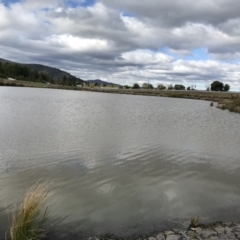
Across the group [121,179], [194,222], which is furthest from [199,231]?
[121,179]

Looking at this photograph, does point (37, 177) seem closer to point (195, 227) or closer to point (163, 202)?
point (163, 202)

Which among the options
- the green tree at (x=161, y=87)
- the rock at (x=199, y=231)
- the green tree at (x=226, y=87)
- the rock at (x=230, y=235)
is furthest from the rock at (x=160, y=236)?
the green tree at (x=161, y=87)

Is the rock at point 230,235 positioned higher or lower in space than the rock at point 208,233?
higher

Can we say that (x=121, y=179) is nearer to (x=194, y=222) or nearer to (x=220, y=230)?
(x=194, y=222)

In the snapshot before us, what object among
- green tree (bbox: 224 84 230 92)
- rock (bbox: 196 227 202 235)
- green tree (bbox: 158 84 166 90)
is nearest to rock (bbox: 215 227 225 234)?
rock (bbox: 196 227 202 235)

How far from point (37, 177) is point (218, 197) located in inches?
252

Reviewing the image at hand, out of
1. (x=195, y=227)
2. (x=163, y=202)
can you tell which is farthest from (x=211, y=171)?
(x=195, y=227)

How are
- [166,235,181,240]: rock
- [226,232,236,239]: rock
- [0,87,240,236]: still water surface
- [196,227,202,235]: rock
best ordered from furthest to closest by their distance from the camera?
[0,87,240,236]: still water surface
[196,227,202,235]: rock
[226,232,236,239]: rock
[166,235,181,240]: rock

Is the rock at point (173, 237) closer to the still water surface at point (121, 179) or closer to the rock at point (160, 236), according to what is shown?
the rock at point (160, 236)

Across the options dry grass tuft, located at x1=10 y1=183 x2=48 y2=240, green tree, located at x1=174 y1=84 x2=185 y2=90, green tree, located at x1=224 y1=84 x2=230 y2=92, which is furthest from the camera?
green tree, located at x1=174 y1=84 x2=185 y2=90

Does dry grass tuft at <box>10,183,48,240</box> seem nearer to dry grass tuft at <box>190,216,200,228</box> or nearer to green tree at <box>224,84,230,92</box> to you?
dry grass tuft at <box>190,216,200,228</box>

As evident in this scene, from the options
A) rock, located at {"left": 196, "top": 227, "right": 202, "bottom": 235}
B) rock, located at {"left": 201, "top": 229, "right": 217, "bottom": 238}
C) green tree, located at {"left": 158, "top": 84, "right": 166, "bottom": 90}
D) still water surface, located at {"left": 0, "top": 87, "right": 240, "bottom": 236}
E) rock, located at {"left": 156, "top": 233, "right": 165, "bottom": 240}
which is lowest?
still water surface, located at {"left": 0, "top": 87, "right": 240, "bottom": 236}

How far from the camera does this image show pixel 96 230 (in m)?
7.02

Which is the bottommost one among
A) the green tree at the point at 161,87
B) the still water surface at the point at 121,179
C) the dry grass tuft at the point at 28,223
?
the still water surface at the point at 121,179
